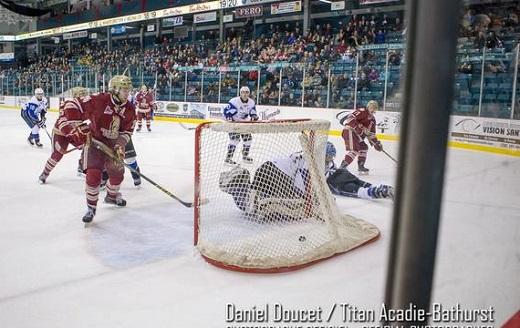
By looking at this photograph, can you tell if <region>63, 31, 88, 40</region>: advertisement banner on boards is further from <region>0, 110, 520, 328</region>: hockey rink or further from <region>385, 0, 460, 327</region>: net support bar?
<region>385, 0, 460, 327</region>: net support bar

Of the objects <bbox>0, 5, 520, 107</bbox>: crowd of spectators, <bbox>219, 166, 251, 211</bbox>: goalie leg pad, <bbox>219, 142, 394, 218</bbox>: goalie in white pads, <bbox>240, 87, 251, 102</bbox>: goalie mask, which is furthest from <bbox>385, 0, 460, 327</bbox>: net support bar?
<bbox>240, 87, 251, 102</bbox>: goalie mask

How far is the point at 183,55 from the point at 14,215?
13.5 metres

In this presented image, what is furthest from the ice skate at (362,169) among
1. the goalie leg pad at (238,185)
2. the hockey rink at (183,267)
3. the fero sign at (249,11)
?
the fero sign at (249,11)

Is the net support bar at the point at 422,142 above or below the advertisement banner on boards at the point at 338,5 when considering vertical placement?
below

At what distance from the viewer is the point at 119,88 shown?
3365 mm

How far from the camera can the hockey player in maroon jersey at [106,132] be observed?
125 inches

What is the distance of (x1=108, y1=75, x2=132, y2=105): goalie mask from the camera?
11.0ft

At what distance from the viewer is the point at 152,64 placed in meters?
16.6

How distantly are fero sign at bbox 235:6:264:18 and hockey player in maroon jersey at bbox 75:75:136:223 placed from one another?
12.4 m

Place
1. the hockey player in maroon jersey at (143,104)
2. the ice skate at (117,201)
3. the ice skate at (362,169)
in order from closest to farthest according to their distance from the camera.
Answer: the ice skate at (117,201), the ice skate at (362,169), the hockey player in maroon jersey at (143,104)

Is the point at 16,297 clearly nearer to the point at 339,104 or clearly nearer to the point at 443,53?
the point at 443,53

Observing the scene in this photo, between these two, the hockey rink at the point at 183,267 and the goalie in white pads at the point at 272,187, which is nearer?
the hockey rink at the point at 183,267

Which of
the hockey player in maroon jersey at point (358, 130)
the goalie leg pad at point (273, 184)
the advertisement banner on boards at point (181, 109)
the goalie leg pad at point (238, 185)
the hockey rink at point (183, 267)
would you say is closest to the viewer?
the hockey rink at point (183, 267)

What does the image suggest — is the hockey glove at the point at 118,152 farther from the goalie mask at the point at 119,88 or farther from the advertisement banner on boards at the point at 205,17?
the advertisement banner on boards at the point at 205,17
